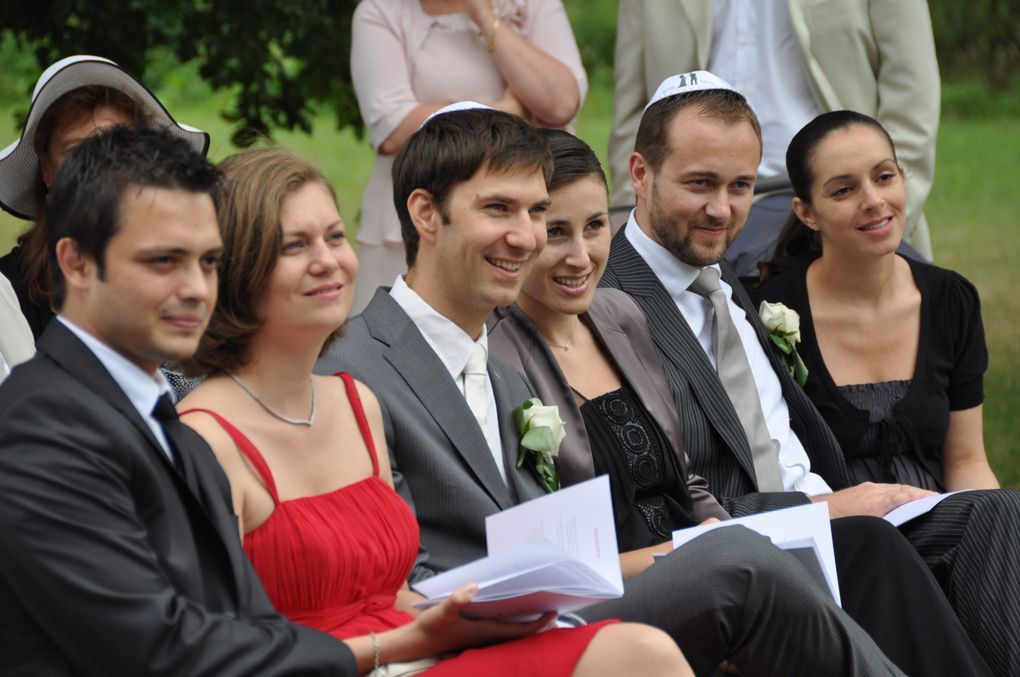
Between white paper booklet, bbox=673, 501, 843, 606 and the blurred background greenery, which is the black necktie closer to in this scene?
the blurred background greenery

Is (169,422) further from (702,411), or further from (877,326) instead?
(877,326)

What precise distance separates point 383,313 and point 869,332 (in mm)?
1919

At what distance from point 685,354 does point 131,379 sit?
216cm

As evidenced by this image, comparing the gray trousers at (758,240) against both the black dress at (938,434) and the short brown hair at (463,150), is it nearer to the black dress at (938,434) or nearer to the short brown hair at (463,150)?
the black dress at (938,434)

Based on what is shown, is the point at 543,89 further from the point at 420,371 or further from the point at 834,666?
the point at 834,666

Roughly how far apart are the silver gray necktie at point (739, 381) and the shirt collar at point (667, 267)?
43mm

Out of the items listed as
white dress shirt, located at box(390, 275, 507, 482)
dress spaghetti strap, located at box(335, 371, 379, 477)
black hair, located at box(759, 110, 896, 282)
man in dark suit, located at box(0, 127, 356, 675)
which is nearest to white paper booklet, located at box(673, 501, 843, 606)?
white dress shirt, located at box(390, 275, 507, 482)

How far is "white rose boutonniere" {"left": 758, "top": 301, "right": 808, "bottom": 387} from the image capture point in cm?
466

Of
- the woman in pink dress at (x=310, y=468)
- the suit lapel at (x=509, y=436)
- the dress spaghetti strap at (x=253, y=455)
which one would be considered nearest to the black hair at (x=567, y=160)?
the suit lapel at (x=509, y=436)

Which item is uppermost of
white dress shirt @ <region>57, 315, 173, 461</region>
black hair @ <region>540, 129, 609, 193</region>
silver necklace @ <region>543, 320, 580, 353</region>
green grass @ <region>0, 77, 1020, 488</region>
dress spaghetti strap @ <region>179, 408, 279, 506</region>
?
black hair @ <region>540, 129, 609, 193</region>

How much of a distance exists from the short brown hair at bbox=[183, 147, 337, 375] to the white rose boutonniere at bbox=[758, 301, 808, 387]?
2.05 meters

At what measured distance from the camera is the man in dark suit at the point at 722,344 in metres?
4.20

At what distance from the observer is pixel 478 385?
3.55m

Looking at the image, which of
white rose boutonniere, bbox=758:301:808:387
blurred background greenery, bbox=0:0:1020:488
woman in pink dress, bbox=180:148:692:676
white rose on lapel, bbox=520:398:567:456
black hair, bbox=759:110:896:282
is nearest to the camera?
woman in pink dress, bbox=180:148:692:676
